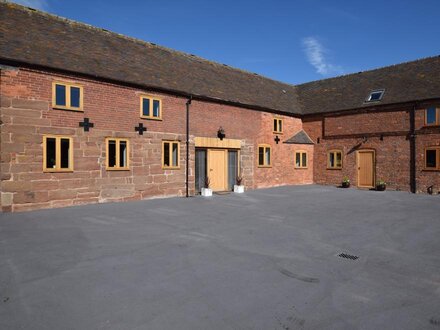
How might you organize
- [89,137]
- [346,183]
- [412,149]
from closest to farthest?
[89,137]
[412,149]
[346,183]

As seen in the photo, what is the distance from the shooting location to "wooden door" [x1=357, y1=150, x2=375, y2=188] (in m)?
19.9

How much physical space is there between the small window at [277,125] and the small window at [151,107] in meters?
8.85

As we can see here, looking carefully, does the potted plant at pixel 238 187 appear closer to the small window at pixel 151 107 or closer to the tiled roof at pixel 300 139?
the tiled roof at pixel 300 139

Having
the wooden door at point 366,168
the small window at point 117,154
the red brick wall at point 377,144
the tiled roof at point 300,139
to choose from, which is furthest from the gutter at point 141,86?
the wooden door at point 366,168

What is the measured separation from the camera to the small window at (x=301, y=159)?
72.6ft

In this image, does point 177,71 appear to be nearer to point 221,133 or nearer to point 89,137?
point 221,133

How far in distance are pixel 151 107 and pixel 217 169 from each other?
→ 207 inches

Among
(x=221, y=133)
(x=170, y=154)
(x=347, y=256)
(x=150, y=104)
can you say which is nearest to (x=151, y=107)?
(x=150, y=104)

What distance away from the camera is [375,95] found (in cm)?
2028

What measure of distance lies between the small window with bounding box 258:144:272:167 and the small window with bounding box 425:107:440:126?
30.2ft

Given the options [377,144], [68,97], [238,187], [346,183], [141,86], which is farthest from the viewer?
[346,183]

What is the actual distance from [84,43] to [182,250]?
11998 millimetres

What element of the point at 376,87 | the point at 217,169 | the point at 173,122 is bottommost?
the point at 217,169

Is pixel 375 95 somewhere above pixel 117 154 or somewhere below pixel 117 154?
above
